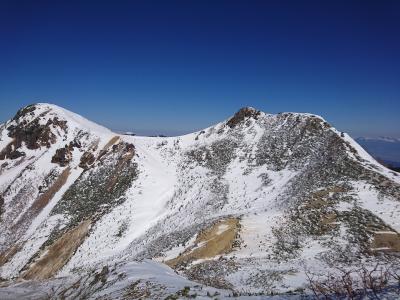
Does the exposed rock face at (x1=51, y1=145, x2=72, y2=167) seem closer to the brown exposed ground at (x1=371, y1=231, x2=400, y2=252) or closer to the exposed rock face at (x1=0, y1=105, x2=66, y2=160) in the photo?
the exposed rock face at (x1=0, y1=105, x2=66, y2=160)

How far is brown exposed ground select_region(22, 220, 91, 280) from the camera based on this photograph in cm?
4056

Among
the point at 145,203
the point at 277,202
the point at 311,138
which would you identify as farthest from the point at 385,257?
the point at 145,203

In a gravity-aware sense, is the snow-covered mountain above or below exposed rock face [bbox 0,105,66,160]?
below

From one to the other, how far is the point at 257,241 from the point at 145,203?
2546 centimetres

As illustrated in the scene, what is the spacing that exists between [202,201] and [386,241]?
2309cm

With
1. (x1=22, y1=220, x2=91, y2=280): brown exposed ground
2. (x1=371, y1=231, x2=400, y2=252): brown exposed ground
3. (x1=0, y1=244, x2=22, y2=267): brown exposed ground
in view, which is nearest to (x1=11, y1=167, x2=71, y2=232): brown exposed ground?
(x1=0, y1=244, x2=22, y2=267): brown exposed ground

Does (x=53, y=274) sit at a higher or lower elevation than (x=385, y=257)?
lower

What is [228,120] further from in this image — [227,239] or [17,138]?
[17,138]

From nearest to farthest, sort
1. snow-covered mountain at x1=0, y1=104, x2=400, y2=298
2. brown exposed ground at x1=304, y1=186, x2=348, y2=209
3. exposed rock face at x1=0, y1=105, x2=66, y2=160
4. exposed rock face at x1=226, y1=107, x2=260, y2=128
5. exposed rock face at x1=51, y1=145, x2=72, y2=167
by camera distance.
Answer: snow-covered mountain at x1=0, y1=104, x2=400, y2=298
brown exposed ground at x1=304, y1=186, x2=348, y2=209
exposed rock face at x1=226, y1=107, x2=260, y2=128
exposed rock face at x1=51, y1=145, x2=72, y2=167
exposed rock face at x1=0, y1=105, x2=66, y2=160

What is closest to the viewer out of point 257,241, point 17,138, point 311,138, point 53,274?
point 257,241

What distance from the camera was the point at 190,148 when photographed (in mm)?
60094

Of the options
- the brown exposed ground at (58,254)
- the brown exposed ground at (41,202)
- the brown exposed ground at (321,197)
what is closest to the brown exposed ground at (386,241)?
the brown exposed ground at (321,197)

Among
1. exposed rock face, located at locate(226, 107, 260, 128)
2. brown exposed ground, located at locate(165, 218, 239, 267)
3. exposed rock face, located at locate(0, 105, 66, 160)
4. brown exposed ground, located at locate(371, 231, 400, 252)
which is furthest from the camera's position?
exposed rock face, located at locate(0, 105, 66, 160)

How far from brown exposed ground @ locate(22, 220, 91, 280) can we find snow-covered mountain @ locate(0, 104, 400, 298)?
0.57 ft
